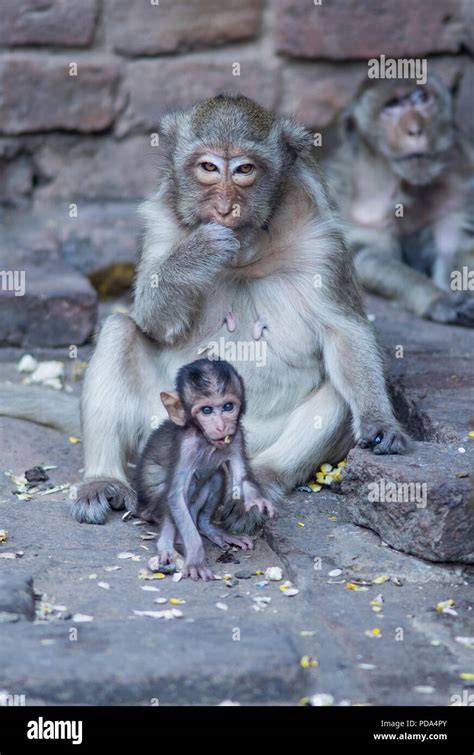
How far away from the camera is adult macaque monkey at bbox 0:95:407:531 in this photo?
5945 millimetres

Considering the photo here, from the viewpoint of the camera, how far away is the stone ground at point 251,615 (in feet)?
13.7

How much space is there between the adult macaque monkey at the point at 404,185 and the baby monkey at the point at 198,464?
394 cm

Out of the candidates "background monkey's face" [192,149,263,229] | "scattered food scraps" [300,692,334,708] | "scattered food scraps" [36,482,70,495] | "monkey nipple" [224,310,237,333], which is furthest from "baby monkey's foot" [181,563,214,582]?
"background monkey's face" [192,149,263,229]

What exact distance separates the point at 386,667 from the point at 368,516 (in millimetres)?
1255

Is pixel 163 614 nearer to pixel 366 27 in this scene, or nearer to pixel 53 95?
pixel 53 95

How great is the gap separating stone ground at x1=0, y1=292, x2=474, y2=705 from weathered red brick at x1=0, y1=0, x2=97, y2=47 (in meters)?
3.67

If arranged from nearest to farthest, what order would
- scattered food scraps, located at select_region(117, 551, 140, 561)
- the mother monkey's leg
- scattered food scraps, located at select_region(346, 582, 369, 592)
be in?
scattered food scraps, located at select_region(346, 582, 369, 592), scattered food scraps, located at select_region(117, 551, 140, 561), the mother monkey's leg

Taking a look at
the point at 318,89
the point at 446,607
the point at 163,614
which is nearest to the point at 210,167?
the point at 163,614

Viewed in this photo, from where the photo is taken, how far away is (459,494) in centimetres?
513

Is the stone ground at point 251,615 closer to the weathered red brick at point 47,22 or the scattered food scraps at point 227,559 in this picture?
the scattered food scraps at point 227,559

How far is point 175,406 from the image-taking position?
529 centimetres

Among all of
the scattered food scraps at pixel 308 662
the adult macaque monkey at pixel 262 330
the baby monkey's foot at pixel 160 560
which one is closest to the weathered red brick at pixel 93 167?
the adult macaque monkey at pixel 262 330

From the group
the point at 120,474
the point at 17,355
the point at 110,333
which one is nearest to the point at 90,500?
the point at 120,474

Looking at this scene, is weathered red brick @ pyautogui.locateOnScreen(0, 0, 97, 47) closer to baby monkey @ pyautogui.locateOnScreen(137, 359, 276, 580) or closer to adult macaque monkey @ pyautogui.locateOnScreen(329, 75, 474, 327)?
adult macaque monkey @ pyautogui.locateOnScreen(329, 75, 474, 327)
